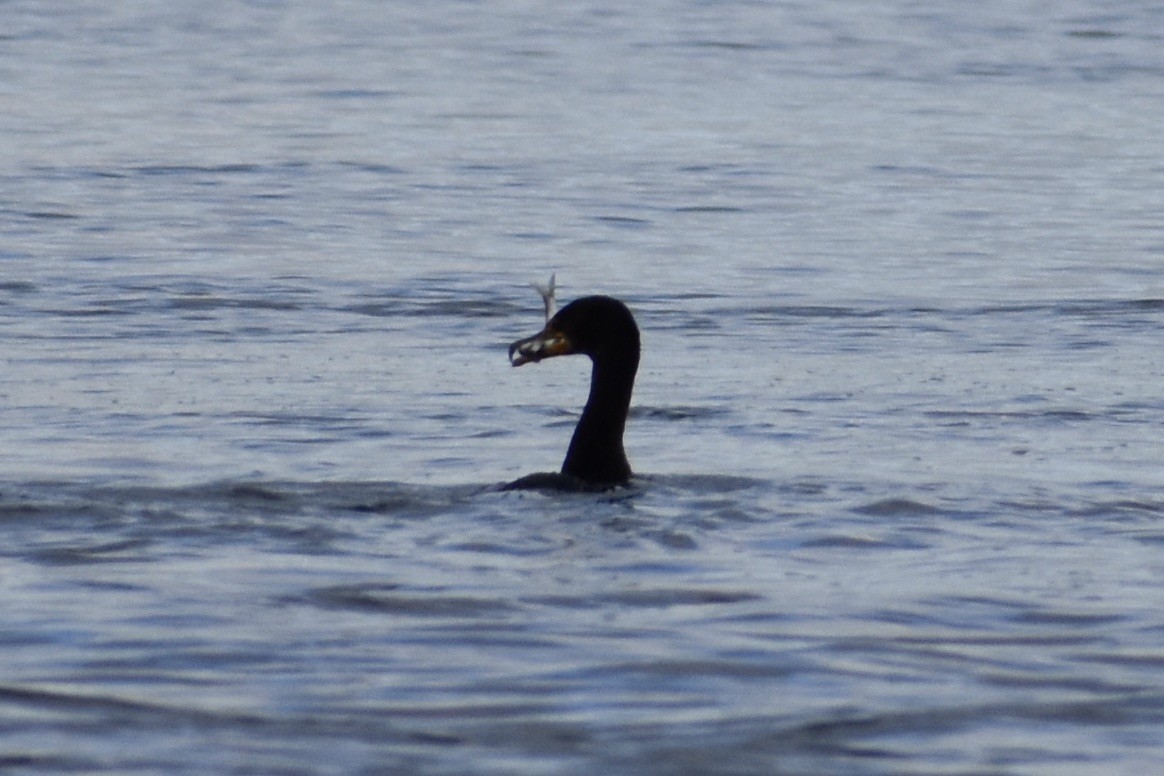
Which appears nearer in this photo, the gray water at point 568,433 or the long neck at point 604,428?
the gray water at point 568,433

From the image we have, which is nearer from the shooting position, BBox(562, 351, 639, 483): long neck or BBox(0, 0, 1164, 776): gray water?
BBox(0, 0, 1164, 776): gray water

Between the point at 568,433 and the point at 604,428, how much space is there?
6.33 ft

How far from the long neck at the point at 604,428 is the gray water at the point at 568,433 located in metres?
0.16

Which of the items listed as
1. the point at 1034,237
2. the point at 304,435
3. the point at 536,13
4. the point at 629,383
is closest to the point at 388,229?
the point at 1034,237

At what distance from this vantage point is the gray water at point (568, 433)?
7109 millimetres

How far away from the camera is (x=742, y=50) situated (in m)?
35.5

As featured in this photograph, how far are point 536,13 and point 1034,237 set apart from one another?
72.5 ft

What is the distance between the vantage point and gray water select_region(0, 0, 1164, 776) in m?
7.11

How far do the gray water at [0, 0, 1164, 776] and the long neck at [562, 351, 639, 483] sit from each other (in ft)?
0.53

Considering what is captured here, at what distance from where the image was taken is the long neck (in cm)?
1054

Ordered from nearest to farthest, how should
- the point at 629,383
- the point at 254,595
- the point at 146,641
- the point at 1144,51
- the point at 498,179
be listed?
the point at 146,641, the point at 254,595, the point at 629,383, the point at 498,179, the point at 1144,51

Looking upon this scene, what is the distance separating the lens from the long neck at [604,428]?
10.5 m

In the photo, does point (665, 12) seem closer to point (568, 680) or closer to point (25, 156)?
point (25, 156)

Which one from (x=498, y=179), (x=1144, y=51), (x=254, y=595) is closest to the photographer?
(x=254, y=595)
